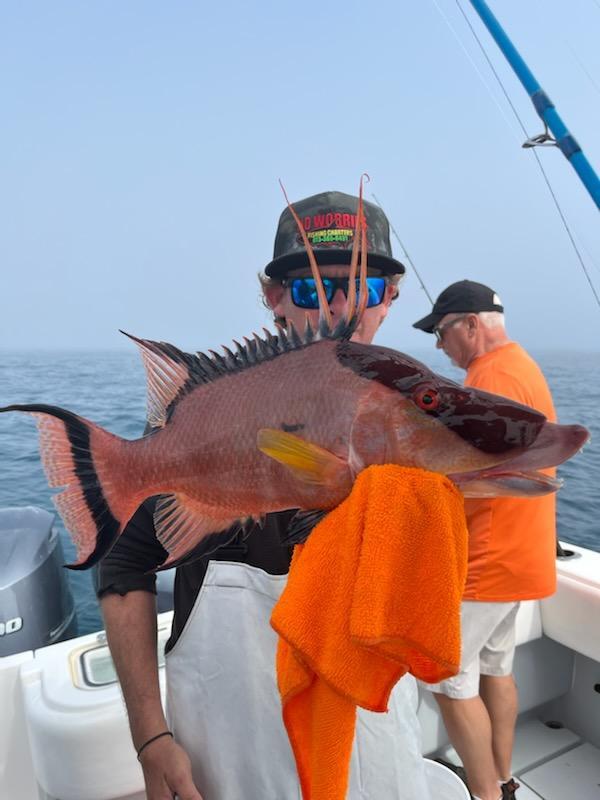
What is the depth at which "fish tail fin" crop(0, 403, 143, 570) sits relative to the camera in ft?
3.18

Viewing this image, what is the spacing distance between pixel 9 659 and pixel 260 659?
148cm

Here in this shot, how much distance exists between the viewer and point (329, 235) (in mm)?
1485

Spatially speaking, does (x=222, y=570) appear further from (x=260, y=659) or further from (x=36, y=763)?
(x=36, y=763)

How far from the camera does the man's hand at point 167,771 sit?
132cm

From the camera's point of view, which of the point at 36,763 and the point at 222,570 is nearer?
the point at 222,570

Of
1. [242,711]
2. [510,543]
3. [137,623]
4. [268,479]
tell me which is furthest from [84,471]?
[510,543]

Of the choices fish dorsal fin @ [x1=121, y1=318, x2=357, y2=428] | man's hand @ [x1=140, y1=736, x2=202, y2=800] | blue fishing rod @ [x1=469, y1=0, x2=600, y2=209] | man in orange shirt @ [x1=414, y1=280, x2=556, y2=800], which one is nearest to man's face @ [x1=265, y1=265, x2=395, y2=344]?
fish dorsal fin @ [x1=121, y1=318, x2=357, y2=428]

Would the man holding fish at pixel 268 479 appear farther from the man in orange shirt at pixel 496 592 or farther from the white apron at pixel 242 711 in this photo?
the man in orange shirt at pixel 496 592

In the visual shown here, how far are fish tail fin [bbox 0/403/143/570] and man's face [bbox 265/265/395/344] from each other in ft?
1.81

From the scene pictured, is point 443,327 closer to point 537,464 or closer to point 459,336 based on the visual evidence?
point 459,336

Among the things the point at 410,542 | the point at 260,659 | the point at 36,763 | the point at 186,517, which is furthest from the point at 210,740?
the point at 36,763

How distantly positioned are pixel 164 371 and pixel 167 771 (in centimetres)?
95

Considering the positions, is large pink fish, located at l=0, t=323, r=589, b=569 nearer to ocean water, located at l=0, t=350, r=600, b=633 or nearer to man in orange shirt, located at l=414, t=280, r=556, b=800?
man in orange shirt, located at l=414, t=280, r=556, b=800

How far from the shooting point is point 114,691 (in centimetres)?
209
